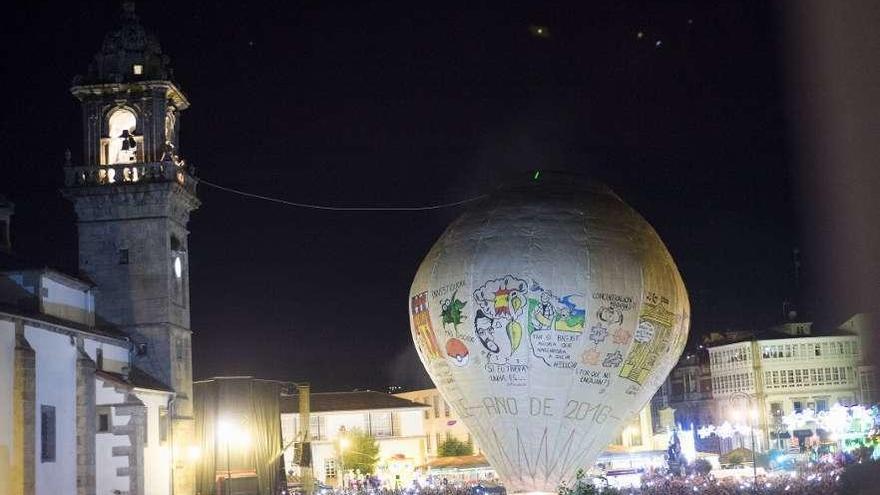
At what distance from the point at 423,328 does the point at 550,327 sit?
5.04 m

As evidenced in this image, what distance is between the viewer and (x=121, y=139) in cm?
5425

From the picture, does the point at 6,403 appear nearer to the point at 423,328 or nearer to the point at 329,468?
the point at 423,328

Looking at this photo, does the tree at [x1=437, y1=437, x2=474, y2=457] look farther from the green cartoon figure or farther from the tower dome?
the green cartoon figure

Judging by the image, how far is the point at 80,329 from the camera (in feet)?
152

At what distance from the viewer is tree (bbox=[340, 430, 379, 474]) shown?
266 ft

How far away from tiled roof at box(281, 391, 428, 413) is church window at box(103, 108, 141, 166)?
119 ft

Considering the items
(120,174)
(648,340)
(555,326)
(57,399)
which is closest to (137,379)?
(57,399)

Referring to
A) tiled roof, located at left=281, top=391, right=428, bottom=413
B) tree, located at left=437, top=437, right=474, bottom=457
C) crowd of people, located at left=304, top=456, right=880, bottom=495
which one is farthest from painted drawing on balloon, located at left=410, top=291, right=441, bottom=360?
tree, located at left=437, top=437, right=474, bottom=457

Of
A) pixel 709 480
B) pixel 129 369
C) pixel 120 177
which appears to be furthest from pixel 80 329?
pixel 709 480

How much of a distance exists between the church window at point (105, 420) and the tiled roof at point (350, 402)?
40.1 meters

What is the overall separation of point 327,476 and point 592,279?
52150mm

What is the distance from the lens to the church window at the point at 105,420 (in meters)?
47.1

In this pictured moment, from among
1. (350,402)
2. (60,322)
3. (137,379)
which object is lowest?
(350,402)

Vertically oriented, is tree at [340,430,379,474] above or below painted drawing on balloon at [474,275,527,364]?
below
